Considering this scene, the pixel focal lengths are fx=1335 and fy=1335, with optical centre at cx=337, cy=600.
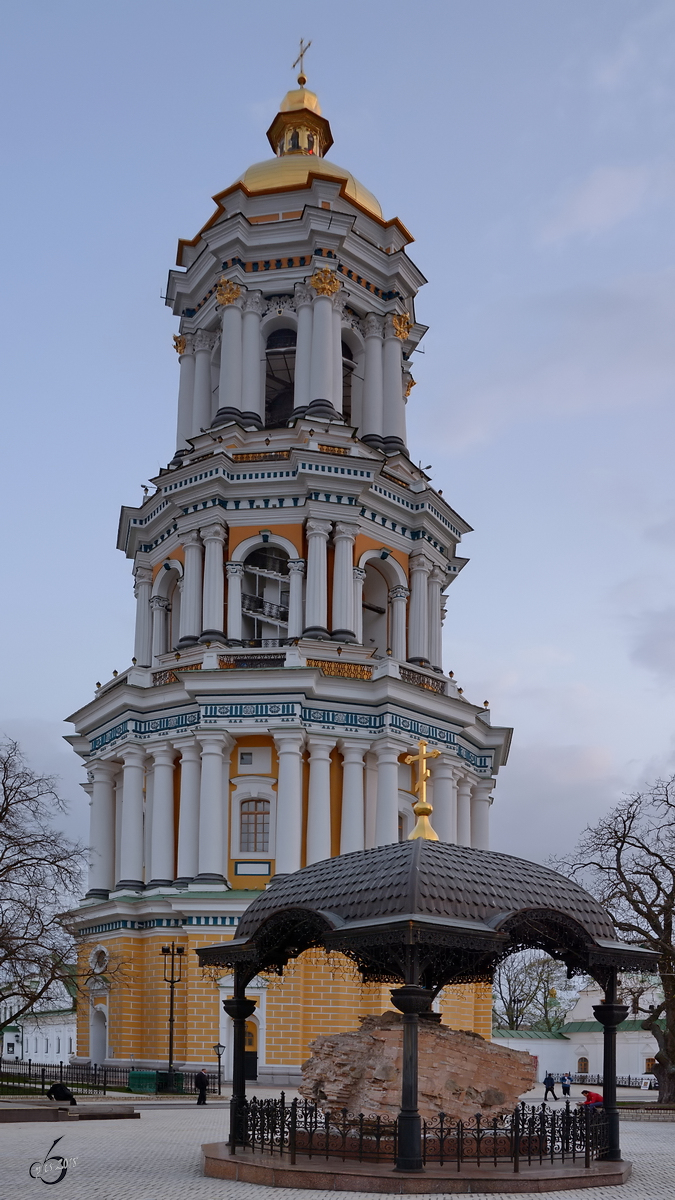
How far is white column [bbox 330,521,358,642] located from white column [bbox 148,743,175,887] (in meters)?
6.75

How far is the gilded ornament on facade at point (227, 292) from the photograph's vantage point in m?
48.2

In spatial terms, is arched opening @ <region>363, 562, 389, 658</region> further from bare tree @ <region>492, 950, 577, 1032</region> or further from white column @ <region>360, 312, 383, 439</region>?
bare tree @ <region>492, 950, 577, 1032</region>

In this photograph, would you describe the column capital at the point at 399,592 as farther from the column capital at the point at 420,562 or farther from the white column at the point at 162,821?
the white column at the point at 162,821

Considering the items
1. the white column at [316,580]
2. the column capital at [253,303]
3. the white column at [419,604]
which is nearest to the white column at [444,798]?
the white column at [419,604]

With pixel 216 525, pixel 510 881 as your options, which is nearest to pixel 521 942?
pixel 510 881

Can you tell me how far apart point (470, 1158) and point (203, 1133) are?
27.5 feet

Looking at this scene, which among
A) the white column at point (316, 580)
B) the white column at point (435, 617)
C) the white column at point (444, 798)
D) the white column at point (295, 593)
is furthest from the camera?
the white column at point (435, 617)

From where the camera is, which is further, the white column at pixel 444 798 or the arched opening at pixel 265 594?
the arched opening at pixel 265 594

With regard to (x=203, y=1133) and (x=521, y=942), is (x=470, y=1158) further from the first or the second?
(x=203, y=1133)

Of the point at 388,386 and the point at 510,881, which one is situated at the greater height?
the point at 388,386

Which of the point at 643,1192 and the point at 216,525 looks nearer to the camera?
the point at 643,1192

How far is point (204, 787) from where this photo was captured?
40188 mm

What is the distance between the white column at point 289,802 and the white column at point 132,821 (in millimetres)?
4891

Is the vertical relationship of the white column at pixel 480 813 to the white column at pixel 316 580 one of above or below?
below
